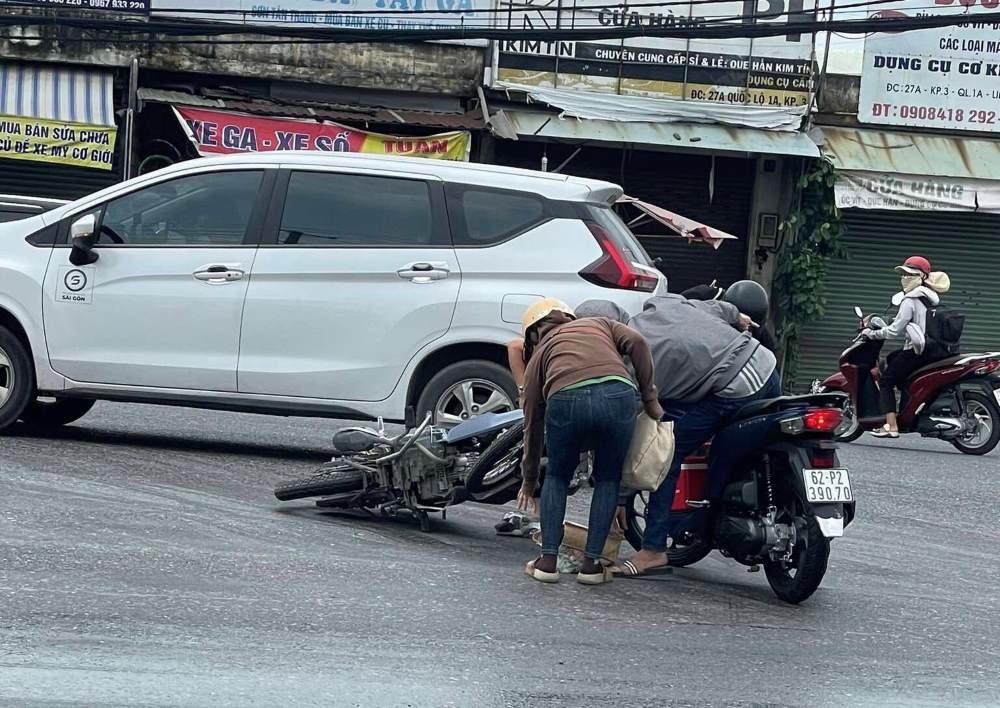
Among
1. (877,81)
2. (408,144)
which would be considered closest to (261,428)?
(408,144)

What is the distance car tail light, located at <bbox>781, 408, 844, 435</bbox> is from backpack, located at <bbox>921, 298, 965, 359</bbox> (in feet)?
24.4

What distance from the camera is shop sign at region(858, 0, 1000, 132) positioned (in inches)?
792

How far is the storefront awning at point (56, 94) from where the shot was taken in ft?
60.3

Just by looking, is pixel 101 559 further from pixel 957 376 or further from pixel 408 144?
pixel 408 144

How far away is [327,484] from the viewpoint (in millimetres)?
7355

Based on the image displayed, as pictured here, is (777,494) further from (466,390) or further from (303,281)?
(303,281)

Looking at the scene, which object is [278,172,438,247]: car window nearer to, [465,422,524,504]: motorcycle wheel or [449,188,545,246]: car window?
[449,188,545,246]: car window

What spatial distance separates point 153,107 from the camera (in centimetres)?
1964

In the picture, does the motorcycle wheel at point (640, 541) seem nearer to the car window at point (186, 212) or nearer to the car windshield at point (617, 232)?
the car windshield at point (617, 232)

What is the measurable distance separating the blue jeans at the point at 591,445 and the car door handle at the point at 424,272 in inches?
95.6

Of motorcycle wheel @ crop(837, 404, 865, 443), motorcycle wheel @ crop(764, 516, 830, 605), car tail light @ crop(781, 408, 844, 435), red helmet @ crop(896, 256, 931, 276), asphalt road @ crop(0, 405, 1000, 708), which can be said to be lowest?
motorcycle wheel @ crop(837, 404, 865, 443)

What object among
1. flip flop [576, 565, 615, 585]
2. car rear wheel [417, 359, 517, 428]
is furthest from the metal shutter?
flip flop [576, 565, 615, 585]

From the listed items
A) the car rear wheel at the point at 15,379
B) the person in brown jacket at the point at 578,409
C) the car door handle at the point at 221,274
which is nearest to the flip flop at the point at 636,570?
the person in brown jacket at the point at 578,409

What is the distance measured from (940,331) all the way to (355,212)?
6.69 metres
